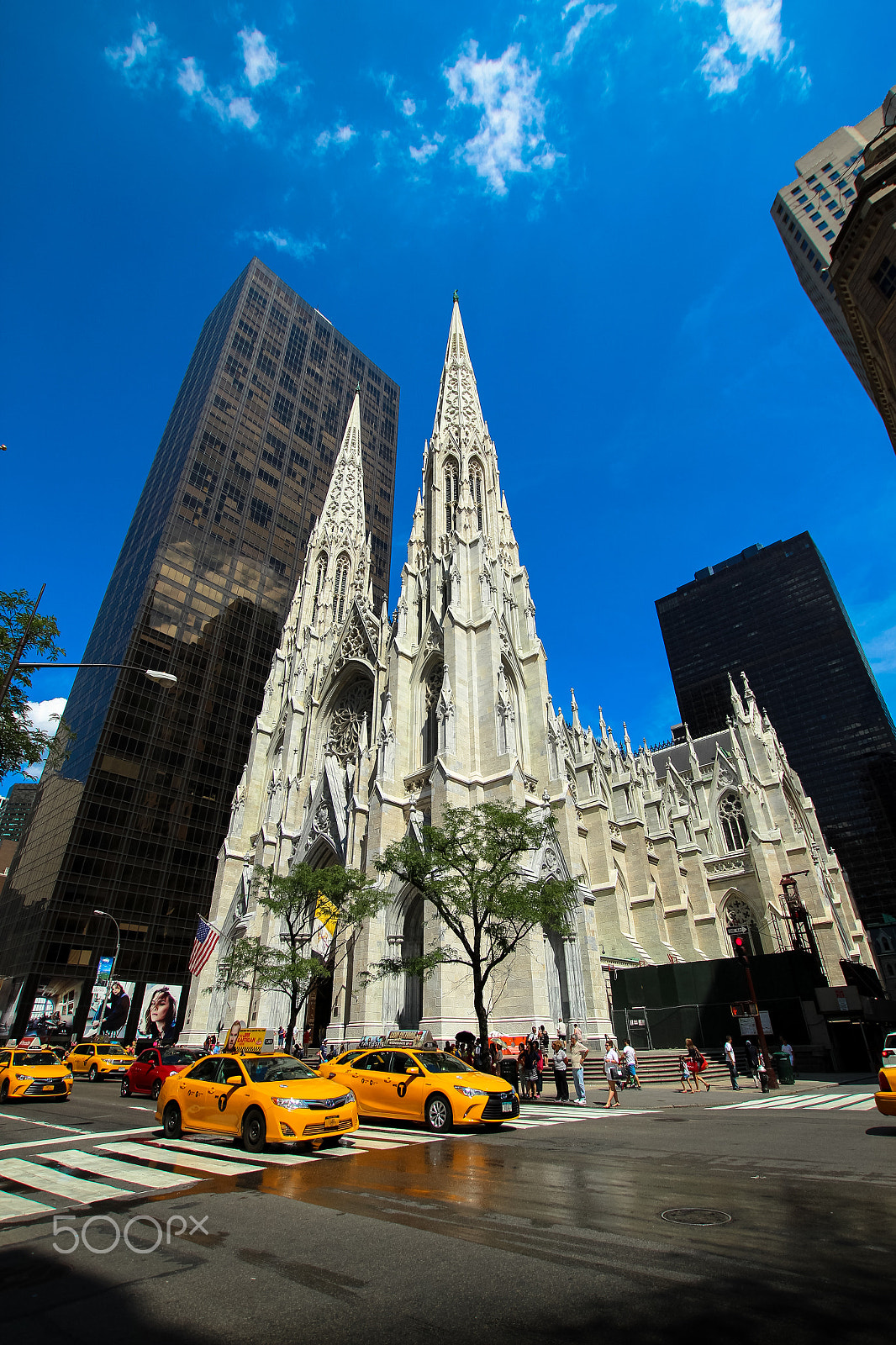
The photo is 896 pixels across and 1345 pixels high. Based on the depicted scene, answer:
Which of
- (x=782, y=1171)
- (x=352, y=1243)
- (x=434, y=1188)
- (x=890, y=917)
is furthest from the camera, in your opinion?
(x=890, y=917)

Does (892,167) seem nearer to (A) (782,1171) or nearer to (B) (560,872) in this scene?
(B) (560,872)

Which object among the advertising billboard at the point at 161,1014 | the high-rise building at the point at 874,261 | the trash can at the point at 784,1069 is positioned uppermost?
the high-rise building at the point at 874,261

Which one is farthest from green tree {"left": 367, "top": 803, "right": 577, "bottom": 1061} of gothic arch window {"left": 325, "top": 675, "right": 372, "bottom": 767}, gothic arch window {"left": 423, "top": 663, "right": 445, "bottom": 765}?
gothic arch window {"left": 325, "top": 675, "right": 372, "bottom": 767}

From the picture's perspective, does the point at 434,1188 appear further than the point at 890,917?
No

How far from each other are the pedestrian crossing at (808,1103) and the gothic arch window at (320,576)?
36693 mm

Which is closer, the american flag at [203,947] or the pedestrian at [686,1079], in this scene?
the pedestrian at [686,1079]

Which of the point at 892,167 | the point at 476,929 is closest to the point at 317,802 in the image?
the point at 476,929

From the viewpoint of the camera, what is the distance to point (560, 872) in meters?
25.4

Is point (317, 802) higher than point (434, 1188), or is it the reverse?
point (317, 802)

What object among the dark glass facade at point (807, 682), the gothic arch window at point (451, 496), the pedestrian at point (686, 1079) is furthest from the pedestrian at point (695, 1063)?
the dark glass facade at point (807, 682)

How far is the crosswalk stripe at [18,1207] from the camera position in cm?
567

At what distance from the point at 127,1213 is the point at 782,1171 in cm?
668

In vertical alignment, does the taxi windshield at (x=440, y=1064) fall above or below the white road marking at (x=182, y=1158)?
above

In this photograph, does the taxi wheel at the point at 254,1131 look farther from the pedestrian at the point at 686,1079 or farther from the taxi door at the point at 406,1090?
the pedestrian at the point at 686,1079
